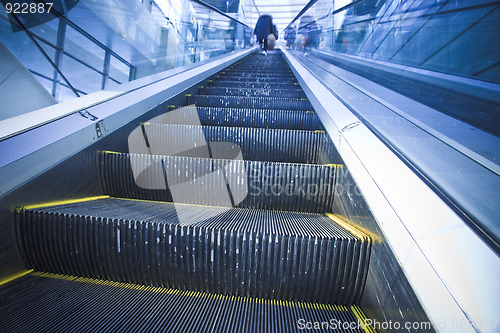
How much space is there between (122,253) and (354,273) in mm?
940

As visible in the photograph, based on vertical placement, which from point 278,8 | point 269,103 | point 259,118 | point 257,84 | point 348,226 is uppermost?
point 278,8

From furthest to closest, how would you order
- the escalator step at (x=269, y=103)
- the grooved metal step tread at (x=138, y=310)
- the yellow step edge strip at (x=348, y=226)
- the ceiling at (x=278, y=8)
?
the ceiling at (x=278, y=8), the escalator step at (x=269, y=103), the yellow step edge strip at (x=348, y=226), the grooved metal step tread at (x=138, y=310)

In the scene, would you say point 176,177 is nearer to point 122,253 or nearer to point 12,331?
point 122,253

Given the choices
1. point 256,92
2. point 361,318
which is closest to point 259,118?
point 256,92

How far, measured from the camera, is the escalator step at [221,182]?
1575 millimetres

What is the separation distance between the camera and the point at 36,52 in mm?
2598

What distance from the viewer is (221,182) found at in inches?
63.0

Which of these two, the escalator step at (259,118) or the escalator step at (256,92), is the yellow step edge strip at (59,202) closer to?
the escalator step at (259,118)

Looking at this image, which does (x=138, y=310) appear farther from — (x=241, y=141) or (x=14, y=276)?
(x=241, y=141)

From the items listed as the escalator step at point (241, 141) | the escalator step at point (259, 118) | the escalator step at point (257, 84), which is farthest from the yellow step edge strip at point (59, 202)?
the escalator step at point (257, 84)

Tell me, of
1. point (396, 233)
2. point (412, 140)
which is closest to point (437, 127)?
point (412, 140)

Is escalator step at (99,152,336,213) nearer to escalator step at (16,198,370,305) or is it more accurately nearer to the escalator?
the escalator

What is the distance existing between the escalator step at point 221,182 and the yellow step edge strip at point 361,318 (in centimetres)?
60

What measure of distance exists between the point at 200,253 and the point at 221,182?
56 centimetres
